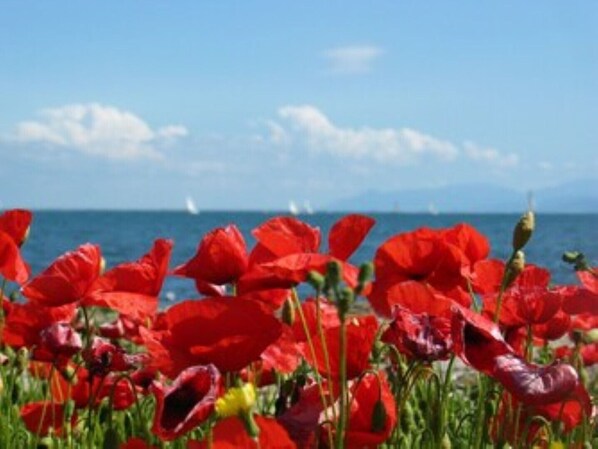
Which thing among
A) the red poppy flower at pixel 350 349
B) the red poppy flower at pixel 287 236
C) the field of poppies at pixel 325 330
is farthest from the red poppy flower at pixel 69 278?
the red poppy flower at pixel 350 349

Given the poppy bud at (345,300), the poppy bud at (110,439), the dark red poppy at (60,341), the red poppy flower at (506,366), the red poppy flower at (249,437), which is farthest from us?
the dark red poppy at (60,341)

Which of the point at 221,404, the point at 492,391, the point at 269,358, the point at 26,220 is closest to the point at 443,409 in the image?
the point at 492,391

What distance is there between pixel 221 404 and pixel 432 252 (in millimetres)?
825

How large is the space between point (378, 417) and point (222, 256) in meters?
0.41

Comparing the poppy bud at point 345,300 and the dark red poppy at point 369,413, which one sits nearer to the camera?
the poppy bud at point 345,300

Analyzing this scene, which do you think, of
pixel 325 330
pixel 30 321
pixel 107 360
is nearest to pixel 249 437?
pixel 325 330

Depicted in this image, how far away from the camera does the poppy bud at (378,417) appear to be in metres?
1.70

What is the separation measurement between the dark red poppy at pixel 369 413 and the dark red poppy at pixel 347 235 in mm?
190

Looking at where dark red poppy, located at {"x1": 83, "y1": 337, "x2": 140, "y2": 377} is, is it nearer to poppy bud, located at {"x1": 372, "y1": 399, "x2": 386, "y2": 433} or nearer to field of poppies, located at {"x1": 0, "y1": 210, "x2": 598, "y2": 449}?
field of poppies, located at {"x1": 0, "y1": 210, "x2": 598, "y2": 449}

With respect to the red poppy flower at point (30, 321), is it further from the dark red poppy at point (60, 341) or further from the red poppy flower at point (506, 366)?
the red poppy flower at point (506, 366)

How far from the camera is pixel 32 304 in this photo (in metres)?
2.92

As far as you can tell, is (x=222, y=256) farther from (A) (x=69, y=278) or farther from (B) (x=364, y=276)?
(B) (x=364, y=276)

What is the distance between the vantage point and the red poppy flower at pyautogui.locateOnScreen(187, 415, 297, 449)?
1.54 m

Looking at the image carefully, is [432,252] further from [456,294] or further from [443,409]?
[443,409]
